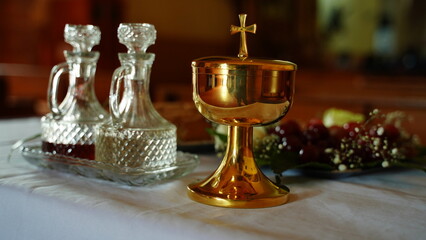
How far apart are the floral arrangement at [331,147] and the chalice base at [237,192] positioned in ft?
0.41

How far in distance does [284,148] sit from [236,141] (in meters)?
0.20

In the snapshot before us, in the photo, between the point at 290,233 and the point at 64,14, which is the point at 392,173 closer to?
the point at 290,233

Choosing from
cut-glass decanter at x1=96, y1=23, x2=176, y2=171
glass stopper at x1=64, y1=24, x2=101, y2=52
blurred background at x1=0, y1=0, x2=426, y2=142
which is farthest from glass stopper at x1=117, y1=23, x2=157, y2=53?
blurred background at x1=0, y1=0, x2=426, y2=142

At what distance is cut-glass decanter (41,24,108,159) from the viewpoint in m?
0.81

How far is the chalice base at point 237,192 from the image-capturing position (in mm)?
603

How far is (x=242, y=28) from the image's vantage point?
65cm

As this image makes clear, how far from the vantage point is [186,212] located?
57 centimetres

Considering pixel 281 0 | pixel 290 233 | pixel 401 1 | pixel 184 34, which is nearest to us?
pixel 290 233

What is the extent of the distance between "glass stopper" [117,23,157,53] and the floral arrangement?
0.74ft

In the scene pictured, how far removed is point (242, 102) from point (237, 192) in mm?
118

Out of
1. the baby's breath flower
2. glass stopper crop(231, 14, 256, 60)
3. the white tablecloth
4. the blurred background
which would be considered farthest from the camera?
the blurred background

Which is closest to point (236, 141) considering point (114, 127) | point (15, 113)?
point (114, 127)

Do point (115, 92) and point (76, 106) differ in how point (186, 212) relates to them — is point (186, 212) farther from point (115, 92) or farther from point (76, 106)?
point (76, 106)

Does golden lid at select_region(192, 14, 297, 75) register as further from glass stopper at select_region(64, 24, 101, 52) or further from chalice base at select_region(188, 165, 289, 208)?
glass stopper at select_region(64, 24, 101, 52)
